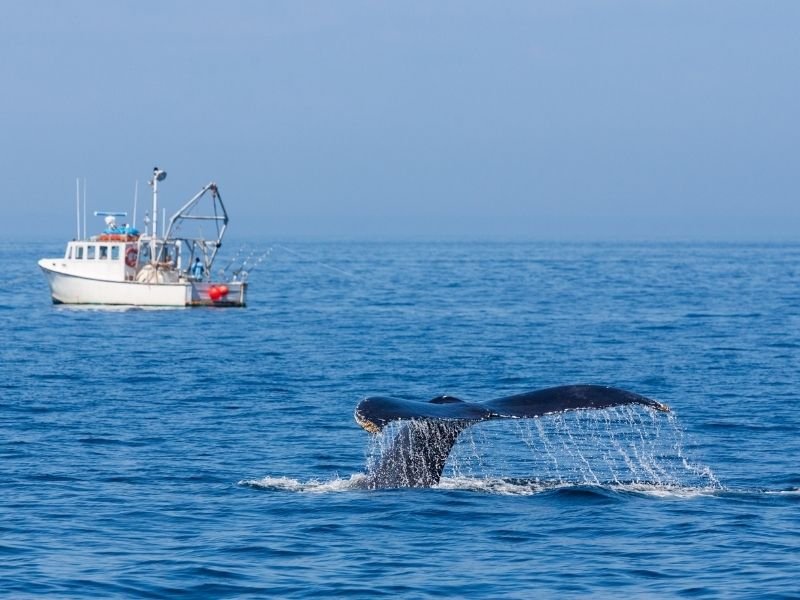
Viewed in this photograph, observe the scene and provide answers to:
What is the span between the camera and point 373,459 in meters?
15.2

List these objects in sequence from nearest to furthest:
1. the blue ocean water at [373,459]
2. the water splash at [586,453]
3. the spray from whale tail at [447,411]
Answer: the spray from whale tail at [447,411]
the blue ocean water at [373,459]
the water splash at [586,453]

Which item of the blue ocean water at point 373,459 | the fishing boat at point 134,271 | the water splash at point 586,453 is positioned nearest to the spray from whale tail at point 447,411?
the blue ocean water at point 373,459

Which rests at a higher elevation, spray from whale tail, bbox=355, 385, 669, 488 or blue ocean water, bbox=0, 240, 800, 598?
spray from whale tail, bbox=355, 385, 669, 488

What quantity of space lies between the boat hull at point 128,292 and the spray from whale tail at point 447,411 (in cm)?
3098

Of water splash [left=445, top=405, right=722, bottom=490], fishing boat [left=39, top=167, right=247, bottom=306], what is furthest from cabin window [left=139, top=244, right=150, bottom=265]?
water splash [left=445, top=405, right=722, bottom=490]

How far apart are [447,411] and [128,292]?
108 ft

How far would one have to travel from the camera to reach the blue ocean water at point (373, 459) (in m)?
10.4

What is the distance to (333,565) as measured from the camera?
34.7 ft

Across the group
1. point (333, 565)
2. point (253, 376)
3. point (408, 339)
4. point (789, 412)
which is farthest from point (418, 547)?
point (408, 339)

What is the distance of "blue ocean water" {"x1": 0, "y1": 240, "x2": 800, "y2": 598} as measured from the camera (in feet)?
34.0

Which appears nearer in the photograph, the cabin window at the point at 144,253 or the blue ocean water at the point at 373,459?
the blue ocean water at the point at 373,459

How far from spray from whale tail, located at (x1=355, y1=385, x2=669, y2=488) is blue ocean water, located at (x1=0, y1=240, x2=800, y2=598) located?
0.51m

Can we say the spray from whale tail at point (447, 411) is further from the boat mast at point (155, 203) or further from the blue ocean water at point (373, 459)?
the boat mast at point (155, 203)

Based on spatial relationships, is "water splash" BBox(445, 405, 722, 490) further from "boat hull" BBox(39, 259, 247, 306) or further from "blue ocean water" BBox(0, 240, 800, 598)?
"boat hull" BBox(39, 259, 247, 306)
